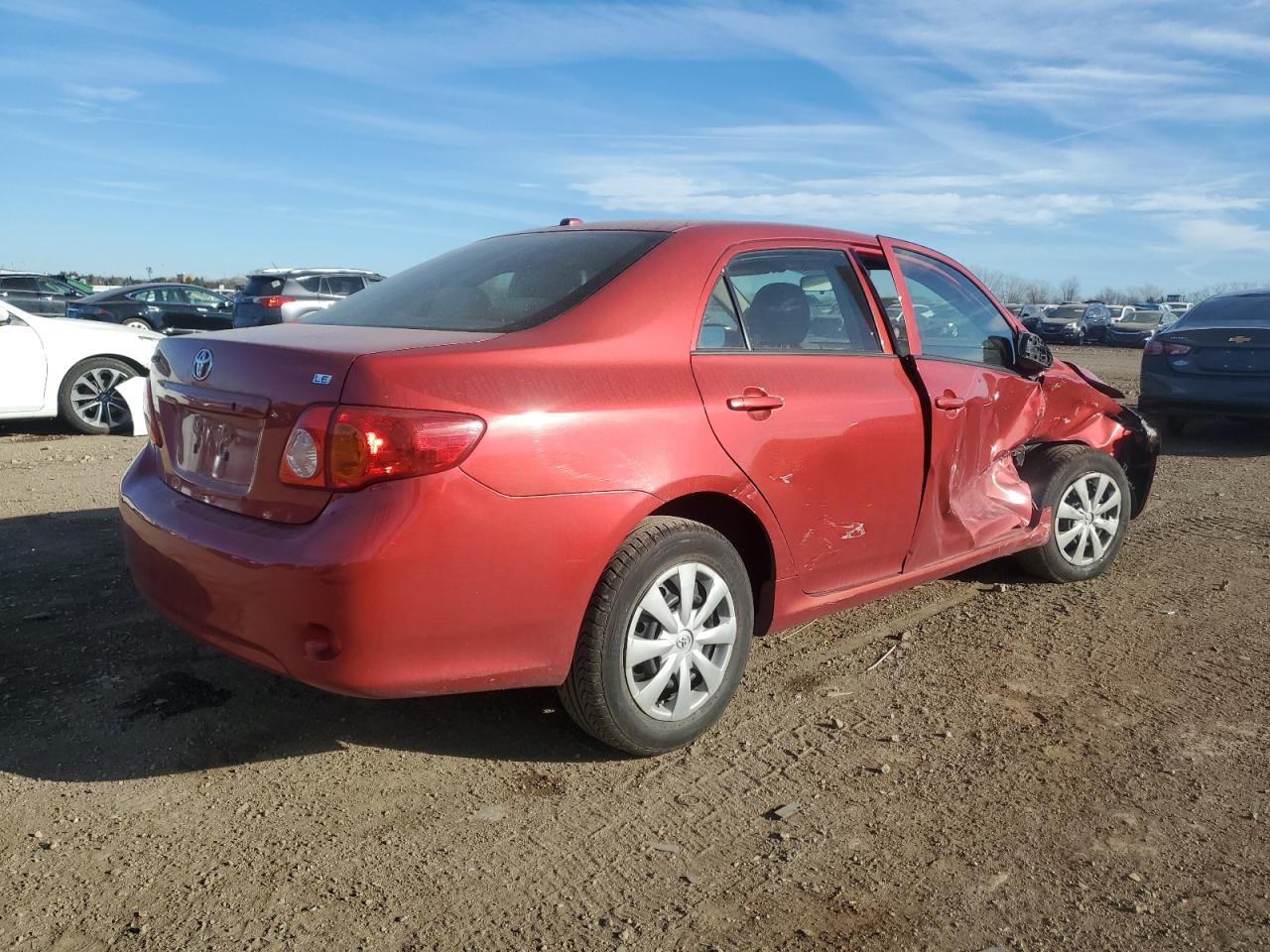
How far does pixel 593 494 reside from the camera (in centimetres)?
285

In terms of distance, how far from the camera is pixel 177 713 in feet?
11.3

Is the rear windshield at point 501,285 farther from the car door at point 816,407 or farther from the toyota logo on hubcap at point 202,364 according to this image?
the toyota logo on hubcap at point 202,364

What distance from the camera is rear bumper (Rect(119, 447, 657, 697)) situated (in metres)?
2.61

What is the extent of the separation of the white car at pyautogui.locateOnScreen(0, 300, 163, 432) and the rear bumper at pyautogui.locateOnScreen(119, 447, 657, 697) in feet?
→ 23.3

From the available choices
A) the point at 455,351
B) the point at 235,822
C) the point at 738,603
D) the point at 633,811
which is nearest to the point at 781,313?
the point at 738,603

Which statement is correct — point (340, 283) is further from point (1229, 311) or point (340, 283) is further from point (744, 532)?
point (744, 532)

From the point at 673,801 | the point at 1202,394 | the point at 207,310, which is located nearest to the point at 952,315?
the point at 673,801

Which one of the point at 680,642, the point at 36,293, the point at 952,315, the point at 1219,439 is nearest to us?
the point at 680,642

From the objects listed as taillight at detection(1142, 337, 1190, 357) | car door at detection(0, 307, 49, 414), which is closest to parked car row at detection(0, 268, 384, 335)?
car door at detection(0, 307, 49, 414)

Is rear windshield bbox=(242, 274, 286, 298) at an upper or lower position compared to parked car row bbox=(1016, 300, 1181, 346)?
upper

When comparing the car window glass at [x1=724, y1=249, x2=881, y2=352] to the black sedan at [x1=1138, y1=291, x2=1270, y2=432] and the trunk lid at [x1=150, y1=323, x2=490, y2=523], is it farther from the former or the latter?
the black sedan at [x1=1138, y1=291, x2=1270, y2=432]

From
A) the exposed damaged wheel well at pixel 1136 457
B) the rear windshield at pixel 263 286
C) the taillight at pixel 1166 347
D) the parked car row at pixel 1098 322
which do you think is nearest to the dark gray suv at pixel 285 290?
the rear windshield at pixel 263 286

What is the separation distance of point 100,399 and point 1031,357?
8.11 metres

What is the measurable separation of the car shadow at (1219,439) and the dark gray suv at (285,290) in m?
12.9
